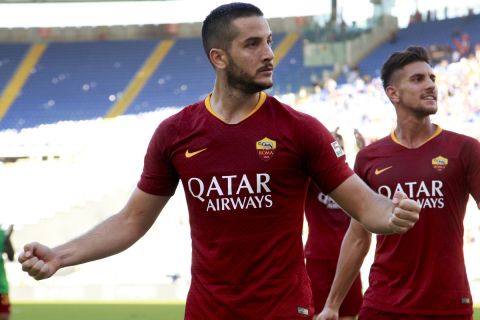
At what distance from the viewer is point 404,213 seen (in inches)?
140

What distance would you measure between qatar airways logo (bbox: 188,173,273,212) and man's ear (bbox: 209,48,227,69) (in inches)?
20.0

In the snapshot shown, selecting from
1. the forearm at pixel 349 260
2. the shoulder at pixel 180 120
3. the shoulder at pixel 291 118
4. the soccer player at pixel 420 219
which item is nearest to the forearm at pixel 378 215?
the shoulder at pixel 291 118

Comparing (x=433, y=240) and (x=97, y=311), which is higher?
(x=433, y=240)

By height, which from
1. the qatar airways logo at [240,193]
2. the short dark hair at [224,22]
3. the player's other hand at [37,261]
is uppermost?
the short dark hair at [224,22]

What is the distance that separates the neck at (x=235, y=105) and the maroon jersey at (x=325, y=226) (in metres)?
4.30

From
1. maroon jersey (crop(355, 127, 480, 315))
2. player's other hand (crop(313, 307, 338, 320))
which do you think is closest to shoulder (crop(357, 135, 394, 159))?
maroon jersey (crop(355, 127, 480, 315))

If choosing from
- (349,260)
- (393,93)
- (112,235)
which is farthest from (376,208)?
(393,93)

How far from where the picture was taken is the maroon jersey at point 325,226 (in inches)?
338

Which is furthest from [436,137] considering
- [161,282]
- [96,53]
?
[96,53]

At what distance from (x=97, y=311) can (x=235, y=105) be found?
10587 mm

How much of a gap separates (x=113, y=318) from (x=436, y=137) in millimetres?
8304

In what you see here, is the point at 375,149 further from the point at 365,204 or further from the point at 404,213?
the point at 404,213

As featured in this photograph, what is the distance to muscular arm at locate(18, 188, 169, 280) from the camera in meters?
4.22

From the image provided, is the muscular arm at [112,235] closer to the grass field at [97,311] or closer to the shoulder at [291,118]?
the shoulder at [291,118]
